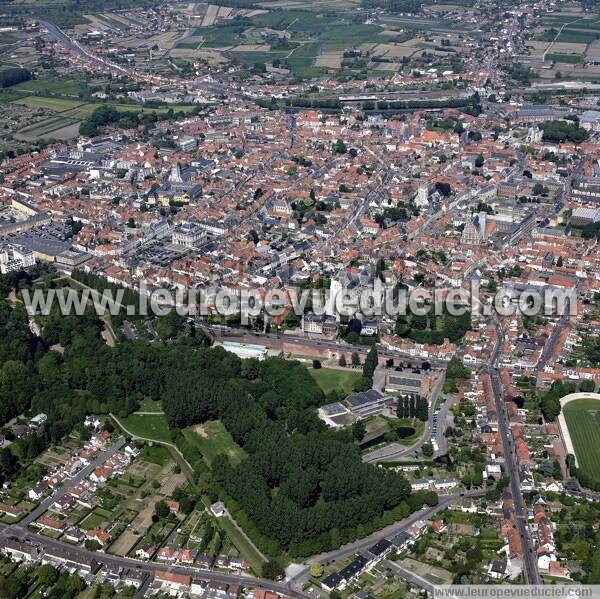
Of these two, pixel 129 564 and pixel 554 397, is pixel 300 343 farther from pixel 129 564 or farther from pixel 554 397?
pixel 129 564

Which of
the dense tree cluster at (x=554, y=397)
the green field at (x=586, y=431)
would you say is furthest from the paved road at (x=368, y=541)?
the dense tree cluster at (x=554, y=397)

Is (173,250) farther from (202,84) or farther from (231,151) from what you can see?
(202,84)

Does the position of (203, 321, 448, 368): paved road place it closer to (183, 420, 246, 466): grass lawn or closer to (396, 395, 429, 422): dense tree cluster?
(396, 395, 429, 422): dense tree cluster

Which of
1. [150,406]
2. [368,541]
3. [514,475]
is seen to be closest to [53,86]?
[150,406]

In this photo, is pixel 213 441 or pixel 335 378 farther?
pixel 335 378

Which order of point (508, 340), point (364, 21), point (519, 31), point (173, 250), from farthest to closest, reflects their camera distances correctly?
point (364, 21)
point (519, 31)
point (173, 250)
point (508, 340)

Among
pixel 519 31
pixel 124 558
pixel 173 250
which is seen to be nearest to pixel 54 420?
pixel 124 558

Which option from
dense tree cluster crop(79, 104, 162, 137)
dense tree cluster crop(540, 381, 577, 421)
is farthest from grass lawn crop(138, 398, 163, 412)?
dense tree cluster crop(79, 104, 162, 137)
